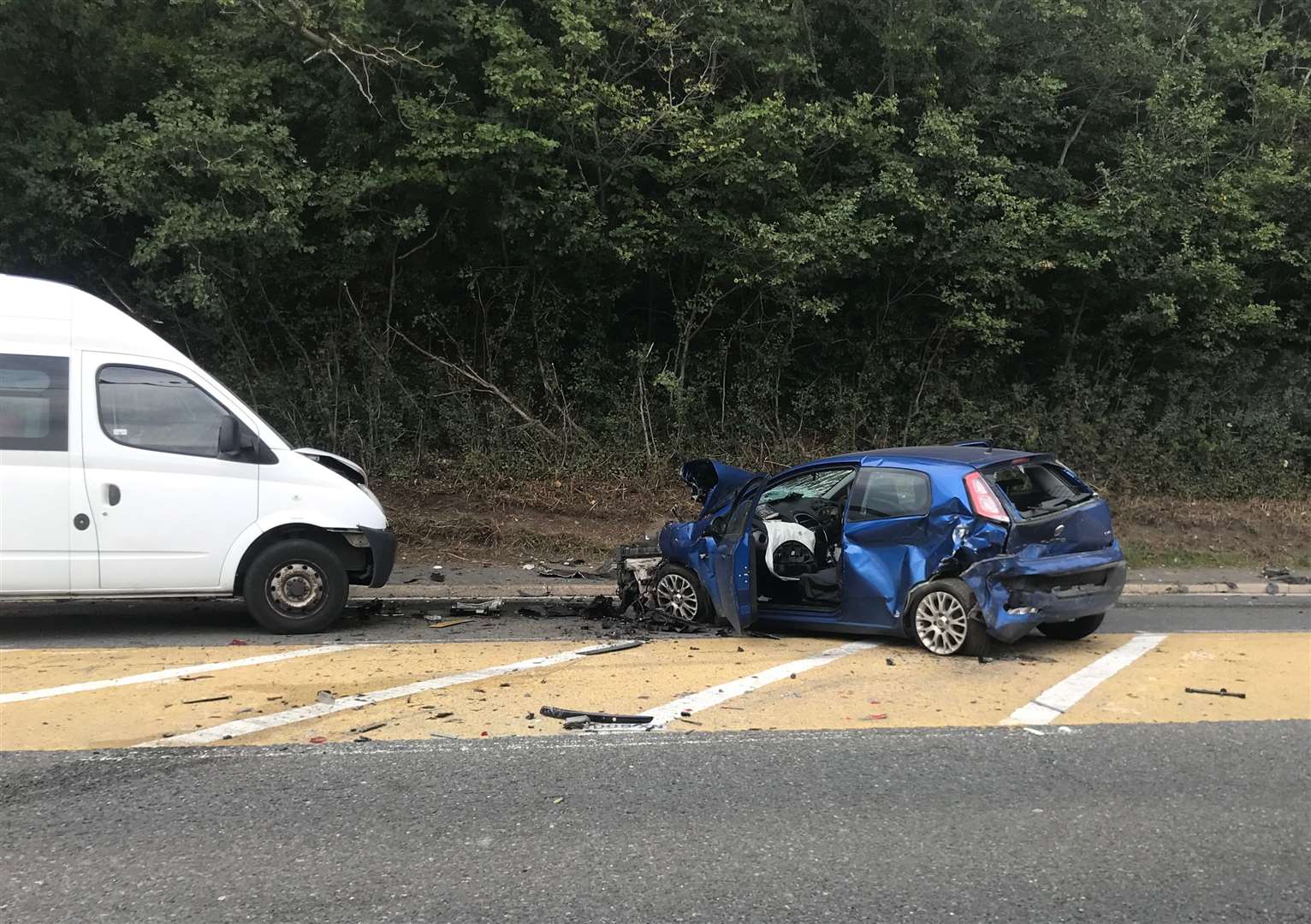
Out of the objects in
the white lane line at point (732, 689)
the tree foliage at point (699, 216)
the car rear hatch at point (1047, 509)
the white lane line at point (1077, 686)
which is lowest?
the white lane line at point (1077, 686)

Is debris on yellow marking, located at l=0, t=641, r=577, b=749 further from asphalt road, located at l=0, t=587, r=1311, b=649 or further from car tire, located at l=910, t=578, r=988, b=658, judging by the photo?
car tire, located at l=910, t=578, r=988, b=658

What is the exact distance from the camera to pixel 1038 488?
7176 mm

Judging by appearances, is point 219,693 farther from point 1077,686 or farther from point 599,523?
point 599,523

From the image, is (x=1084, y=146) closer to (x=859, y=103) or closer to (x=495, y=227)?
(x=859, y=103)

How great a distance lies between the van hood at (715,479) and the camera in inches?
327

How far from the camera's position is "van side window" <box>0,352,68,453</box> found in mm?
7266

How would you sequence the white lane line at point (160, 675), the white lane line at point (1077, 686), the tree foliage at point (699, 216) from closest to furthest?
the white lane line at point (1077, 686) → the white lane line at point (160, 675) → the tree foliage at point (699, 216)

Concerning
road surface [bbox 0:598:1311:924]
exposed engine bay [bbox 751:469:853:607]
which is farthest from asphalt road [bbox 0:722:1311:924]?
exposed engine bay [bbox 751:469:853:607]

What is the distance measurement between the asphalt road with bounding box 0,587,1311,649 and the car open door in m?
1.25

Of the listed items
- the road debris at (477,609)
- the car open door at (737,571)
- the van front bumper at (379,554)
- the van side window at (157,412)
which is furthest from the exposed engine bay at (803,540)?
the van side window at (157,412)

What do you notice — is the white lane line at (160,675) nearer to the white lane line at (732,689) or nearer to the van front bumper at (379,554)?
the van front bumper at (379,554)

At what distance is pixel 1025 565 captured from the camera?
662 cm

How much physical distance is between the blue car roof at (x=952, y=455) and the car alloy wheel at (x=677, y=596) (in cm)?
163

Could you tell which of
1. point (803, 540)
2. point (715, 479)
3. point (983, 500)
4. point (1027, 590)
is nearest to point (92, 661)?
point (715, 479)
